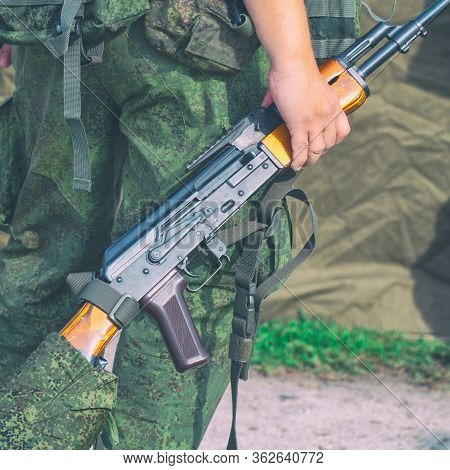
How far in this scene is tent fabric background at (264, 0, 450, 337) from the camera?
9.22 ft

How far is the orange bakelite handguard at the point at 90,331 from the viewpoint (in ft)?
5.61

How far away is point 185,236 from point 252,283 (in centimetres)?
16

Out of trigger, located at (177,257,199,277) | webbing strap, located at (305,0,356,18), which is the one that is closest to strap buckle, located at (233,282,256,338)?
trigger, located at (177,257,199,277)

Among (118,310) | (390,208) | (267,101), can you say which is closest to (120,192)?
(118,310)

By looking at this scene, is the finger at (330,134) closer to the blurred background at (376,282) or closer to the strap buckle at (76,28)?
the strap buckle at (76,28)

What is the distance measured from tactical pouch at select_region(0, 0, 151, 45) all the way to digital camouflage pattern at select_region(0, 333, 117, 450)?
566 mm

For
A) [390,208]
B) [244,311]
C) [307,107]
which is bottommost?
[390,208]

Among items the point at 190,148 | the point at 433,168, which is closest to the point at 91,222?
the point at 190,148

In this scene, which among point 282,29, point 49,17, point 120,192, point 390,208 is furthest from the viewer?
point 390,208

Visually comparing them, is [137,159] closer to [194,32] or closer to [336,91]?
[194,32]

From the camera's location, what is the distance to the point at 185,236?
1.76 metres

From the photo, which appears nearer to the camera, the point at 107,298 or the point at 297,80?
the point at 297,80

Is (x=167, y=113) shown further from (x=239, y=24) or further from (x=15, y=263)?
(x=15, y=263)

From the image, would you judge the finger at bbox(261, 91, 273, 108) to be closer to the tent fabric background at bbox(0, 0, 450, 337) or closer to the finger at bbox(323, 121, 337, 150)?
the finger at bbox(323, 121, 337, 150)
